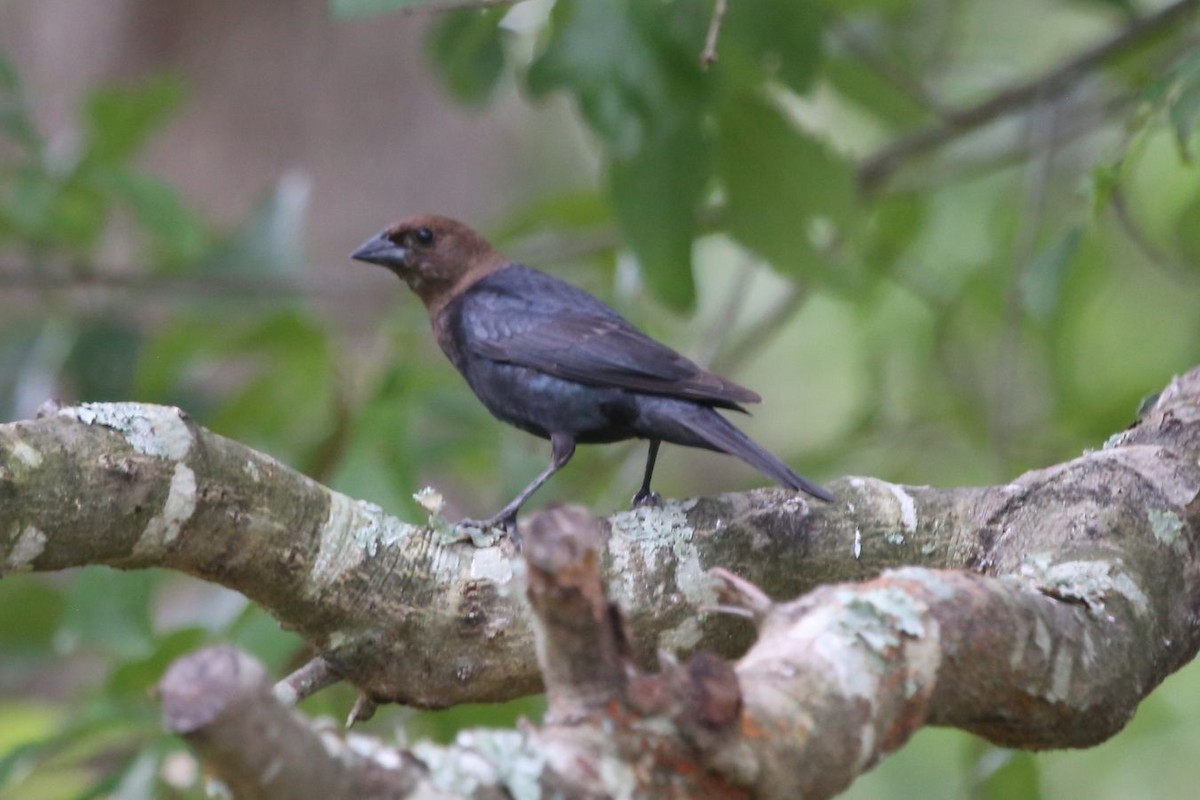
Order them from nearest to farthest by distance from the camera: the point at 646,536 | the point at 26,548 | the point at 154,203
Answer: the point at 26,548, the point at 646,536, the point at 154,203

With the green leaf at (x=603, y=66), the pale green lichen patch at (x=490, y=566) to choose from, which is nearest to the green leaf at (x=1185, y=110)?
the green leaf at (x=603, y=66)

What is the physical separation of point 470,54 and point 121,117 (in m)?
1.18

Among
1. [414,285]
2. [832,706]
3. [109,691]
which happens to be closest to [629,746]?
[832,706]

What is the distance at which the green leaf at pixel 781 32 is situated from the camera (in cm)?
375

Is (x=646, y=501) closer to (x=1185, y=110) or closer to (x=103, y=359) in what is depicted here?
(x=1185, y=110)

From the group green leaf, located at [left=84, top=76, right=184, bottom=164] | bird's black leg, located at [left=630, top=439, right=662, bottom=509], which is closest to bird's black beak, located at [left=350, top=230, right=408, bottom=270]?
green leaf, located at [left=84, top=76, right=184, bottom=164]

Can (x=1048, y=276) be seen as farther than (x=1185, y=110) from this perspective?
Yes

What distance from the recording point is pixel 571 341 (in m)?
3.83

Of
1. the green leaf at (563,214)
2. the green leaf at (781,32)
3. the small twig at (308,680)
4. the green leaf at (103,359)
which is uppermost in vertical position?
the green leaf at (781,32)

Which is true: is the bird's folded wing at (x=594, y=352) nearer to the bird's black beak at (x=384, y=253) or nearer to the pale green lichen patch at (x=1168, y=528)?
the bird's black beak at (x=384, y=253)

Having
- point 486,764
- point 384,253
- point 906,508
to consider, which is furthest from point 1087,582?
point 384,253

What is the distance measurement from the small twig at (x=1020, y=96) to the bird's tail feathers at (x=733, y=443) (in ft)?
6.01

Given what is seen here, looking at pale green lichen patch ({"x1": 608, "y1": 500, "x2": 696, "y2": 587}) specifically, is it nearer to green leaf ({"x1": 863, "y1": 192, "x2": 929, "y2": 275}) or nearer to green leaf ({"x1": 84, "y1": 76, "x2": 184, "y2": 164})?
green leaf ({"x1": 863, "y1": 192, "x2": 929, "y2": 275})

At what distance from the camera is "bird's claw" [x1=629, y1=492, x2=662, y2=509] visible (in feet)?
9.17
